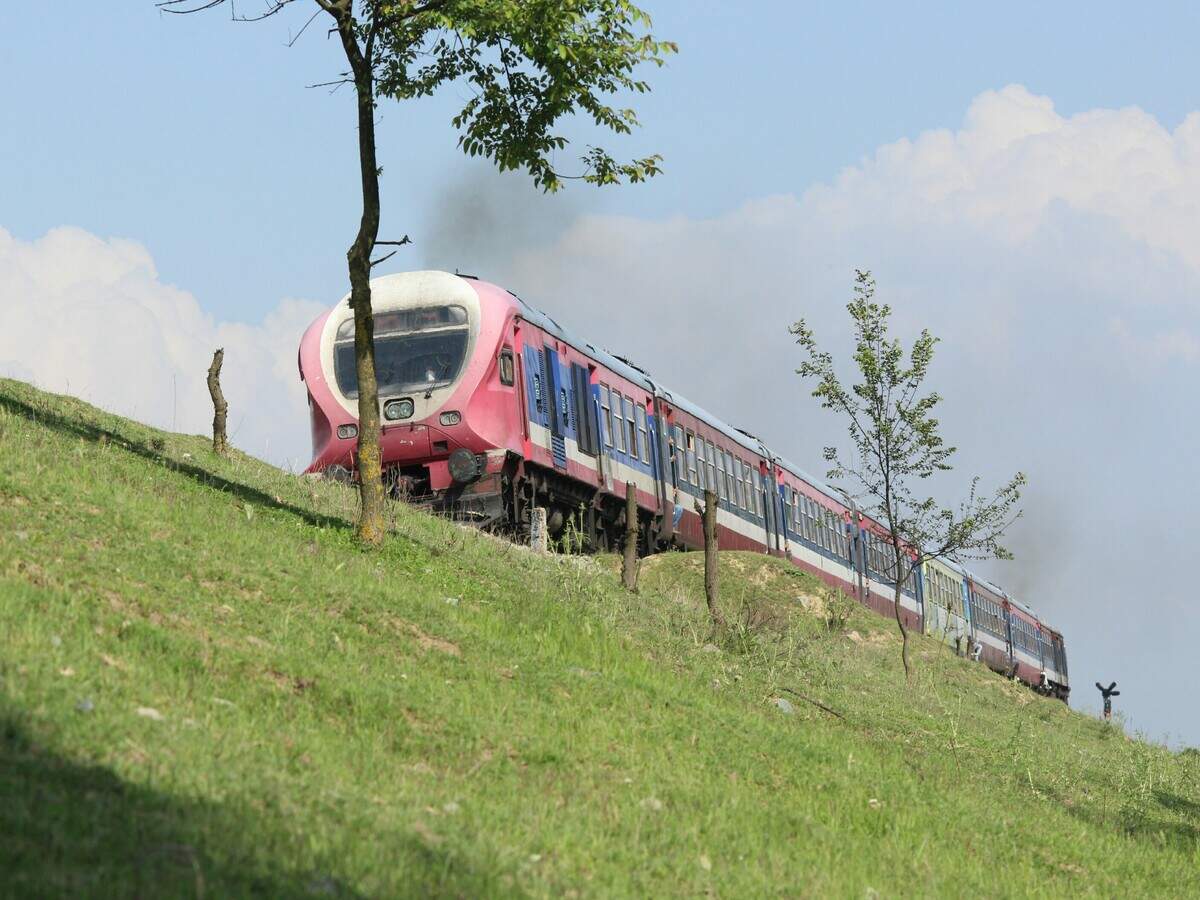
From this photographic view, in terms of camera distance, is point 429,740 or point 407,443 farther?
point 407,443

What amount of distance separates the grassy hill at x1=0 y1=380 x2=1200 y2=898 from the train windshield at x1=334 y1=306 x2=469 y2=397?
4.48 meters

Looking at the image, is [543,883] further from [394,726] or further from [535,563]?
[535,563]

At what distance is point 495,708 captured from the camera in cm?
1054

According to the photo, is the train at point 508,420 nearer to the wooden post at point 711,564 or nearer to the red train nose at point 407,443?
the red train nose at point 407,443

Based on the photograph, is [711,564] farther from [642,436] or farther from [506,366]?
[642,436]

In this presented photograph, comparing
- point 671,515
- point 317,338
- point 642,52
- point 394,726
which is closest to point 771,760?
point 394,726

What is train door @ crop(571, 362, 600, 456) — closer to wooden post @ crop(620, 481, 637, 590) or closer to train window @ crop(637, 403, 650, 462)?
train window @ crop(637, 403, 650, 462)

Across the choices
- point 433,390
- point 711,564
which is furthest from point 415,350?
point 711,564

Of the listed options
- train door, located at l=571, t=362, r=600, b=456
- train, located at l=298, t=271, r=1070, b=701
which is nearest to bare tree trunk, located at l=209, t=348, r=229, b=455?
train, located at l=298, t=271, r=1070, b=701

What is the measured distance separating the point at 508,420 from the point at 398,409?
5.21 feet

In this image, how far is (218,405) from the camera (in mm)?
22156

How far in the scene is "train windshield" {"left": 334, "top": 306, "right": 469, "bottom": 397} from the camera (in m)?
22.6

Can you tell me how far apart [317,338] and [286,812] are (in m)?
17.1

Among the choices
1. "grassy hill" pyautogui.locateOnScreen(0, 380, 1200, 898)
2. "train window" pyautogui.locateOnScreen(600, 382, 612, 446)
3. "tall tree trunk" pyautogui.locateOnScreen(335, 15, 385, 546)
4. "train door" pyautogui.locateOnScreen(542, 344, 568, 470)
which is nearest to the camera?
"grassy hill" pyautogui.locateOnScreen(0, 380, 1200, 898)
